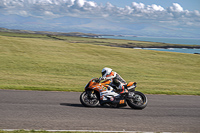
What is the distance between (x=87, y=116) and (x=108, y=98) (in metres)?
1.85

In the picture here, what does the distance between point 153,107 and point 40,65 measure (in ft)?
65.2

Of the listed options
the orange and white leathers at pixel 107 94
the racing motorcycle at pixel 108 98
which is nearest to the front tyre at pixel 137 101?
the racing motorcycle at pixel 108 98

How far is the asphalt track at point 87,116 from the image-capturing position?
792 cm

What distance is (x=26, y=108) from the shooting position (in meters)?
9.80

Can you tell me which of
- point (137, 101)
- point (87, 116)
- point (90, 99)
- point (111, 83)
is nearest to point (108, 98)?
point (111, 83)

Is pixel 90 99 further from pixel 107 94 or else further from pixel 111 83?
pixel 111 83

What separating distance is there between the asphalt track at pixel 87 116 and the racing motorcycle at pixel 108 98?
0.27m

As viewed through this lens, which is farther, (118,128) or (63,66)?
(63,66)

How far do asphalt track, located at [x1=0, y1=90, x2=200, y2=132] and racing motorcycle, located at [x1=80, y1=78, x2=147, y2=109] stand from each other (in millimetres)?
269

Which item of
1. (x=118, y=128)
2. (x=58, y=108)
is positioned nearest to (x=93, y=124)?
(x=118, y=128)

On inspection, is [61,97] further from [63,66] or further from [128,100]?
[63,66]

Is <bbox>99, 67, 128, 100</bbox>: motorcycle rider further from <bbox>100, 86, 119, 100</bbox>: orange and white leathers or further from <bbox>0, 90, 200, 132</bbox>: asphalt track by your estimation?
<bbox>0, 90, 200, 132</bbox>: asphalt track

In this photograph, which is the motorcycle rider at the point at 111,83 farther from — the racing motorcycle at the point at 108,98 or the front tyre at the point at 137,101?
the front tyre at the point at 137,101

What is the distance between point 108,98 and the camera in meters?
10.7
